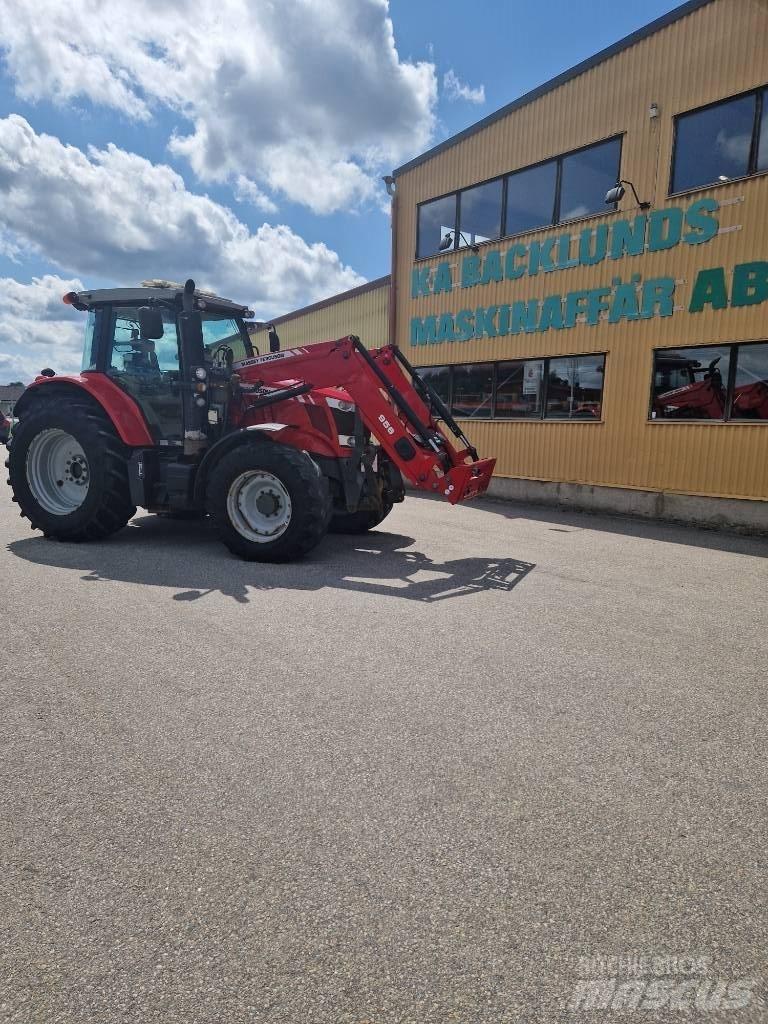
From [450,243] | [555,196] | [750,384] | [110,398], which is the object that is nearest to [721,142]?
[555,196]

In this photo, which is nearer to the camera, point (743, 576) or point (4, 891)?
point (4, 891)

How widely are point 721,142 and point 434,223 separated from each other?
6.42m

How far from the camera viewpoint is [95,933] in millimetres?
1895

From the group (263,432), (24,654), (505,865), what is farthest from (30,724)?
(263,432)

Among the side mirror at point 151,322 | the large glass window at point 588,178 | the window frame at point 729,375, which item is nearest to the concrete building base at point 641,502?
the window frame at point 729,375

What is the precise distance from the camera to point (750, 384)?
32.0 feet

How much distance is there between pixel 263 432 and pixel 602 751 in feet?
16.3

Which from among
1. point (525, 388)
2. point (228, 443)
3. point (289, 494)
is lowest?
point (289, 494)

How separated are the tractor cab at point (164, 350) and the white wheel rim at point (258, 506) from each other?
3.06 feet

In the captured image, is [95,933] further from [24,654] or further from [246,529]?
[246,529]

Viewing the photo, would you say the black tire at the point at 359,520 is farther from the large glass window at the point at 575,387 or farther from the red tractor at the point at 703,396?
the red tractor at the point at 703,396

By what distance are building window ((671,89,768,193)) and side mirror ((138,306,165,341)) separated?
345 inches

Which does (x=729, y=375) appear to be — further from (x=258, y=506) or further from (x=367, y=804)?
(x=367, y=804)

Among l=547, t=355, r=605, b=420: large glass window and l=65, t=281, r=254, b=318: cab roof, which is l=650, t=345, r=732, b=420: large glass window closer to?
l=547, t=355, r=605, b=420: large glass window
